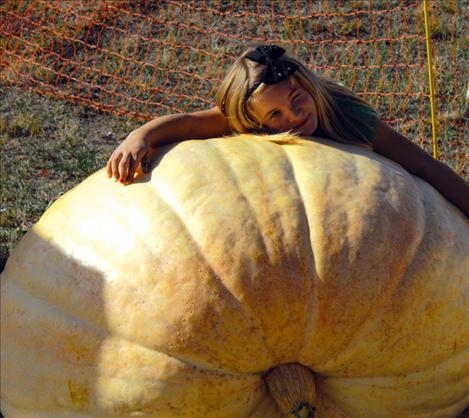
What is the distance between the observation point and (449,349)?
2.39 m

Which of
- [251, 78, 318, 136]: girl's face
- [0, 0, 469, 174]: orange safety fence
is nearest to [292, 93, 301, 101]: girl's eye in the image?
[251, 78, 318, 136]: girl's face

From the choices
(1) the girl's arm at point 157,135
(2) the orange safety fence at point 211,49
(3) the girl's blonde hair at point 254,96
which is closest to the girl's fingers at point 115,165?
(1) the girl's arm at point 157,135

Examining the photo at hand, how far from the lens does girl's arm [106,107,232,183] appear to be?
2.61 meters

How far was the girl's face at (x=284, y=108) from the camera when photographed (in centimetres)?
302

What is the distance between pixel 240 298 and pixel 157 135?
2.97 ft

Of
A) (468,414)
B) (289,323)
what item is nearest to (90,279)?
(289,323)

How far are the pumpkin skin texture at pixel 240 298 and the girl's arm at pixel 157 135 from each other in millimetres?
110

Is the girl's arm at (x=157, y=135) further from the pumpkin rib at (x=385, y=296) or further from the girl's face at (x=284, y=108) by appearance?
the pumpkin rib at (x=385, y=296)

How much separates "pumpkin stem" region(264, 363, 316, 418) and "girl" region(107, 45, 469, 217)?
98cm

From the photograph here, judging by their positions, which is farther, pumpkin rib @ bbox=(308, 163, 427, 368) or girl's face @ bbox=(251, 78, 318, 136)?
A: girl's face @ bbox=(251, 78, 318, 136)

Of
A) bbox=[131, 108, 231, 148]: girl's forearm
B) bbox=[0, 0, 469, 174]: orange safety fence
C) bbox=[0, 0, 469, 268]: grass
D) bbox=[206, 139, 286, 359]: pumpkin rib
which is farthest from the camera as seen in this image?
bbox=[0, 0, 469, 174]: orange safety fence

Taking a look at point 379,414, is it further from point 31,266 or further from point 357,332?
point 31,266

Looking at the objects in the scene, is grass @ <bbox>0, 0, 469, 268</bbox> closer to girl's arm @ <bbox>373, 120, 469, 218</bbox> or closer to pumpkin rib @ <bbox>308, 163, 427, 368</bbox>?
girl's arm @ <bbox>373, 120, 469, 218</bbox>

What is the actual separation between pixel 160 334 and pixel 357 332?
0.55 m
